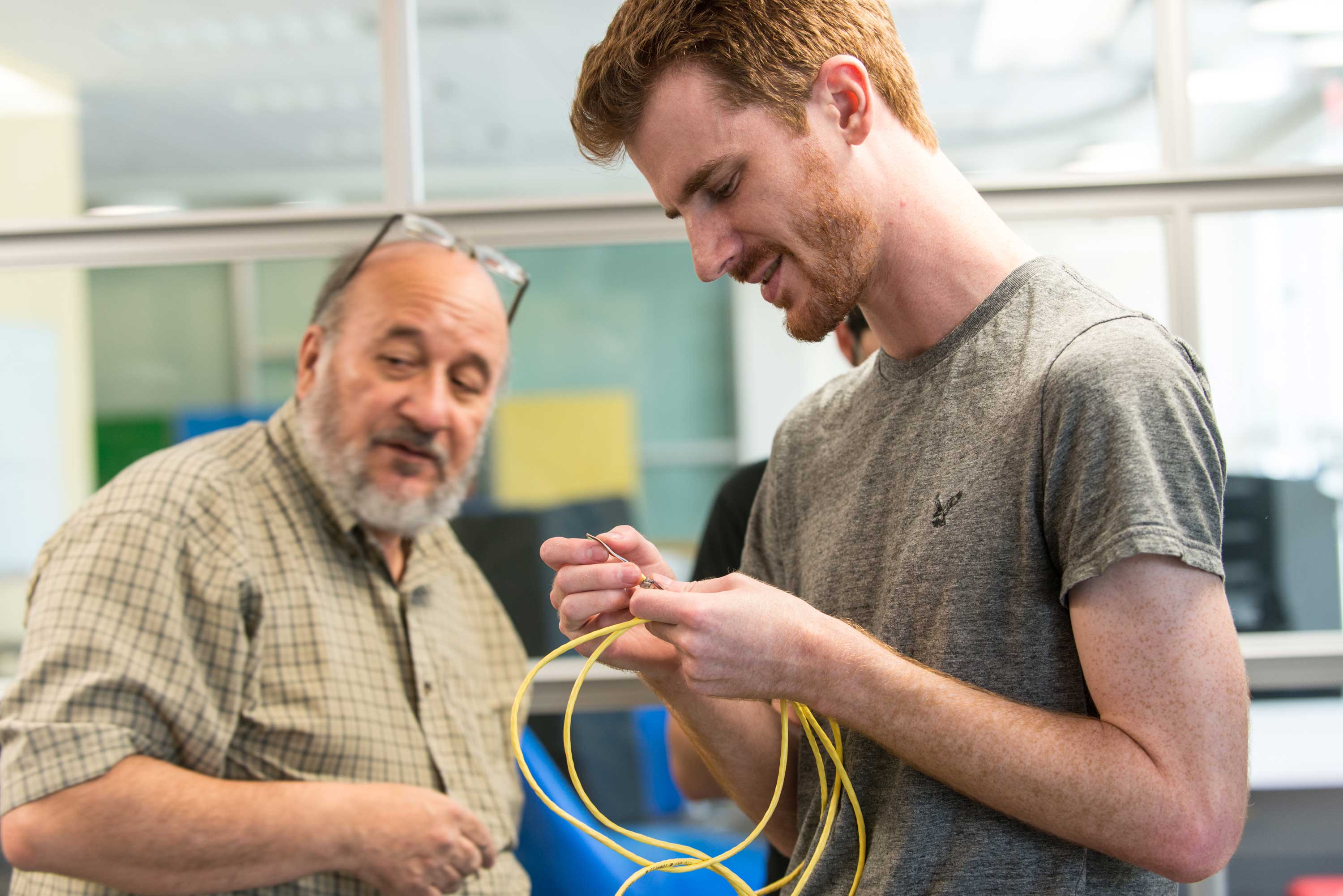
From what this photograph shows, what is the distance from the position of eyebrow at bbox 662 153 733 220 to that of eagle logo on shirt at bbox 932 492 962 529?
42 cm

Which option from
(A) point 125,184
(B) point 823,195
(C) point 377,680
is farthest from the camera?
(A) point 125,184

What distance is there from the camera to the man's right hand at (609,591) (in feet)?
3.33

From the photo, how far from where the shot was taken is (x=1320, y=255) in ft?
6.87

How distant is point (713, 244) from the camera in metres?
1.09

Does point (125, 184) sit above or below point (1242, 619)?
above

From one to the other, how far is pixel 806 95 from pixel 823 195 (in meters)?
0.11

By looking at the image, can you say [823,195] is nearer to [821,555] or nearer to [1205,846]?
[821,555]

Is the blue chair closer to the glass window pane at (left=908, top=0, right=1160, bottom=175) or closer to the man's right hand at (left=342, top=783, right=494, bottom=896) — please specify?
the man's right hand at (left=342, top=783, right=494, bottom=896)

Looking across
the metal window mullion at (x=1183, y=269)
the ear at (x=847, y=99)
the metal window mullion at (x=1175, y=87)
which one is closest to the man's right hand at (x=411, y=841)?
the ear at (x=847, y=99)

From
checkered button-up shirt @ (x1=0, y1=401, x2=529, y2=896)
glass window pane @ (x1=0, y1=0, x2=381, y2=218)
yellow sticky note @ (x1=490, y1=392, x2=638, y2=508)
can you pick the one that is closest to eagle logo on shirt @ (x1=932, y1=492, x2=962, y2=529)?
checkered button-up shirt @ (x1=0, y1=401, x2=529, y2=896)

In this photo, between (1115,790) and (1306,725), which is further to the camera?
(1306,725)

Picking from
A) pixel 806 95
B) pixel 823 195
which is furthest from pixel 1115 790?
pixel 806 95

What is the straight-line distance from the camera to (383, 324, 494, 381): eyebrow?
1.90 meters

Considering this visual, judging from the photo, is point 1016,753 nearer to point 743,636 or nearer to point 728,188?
point 743,636
